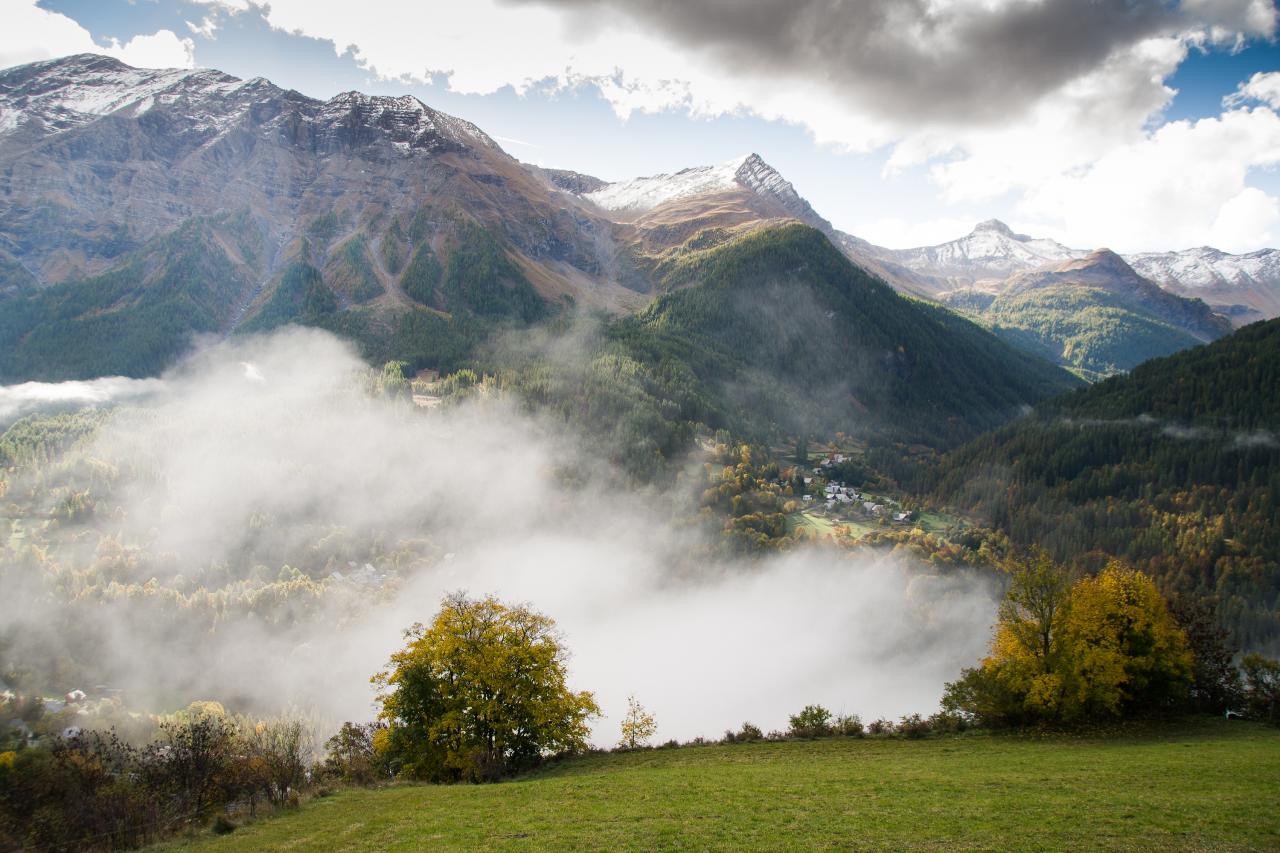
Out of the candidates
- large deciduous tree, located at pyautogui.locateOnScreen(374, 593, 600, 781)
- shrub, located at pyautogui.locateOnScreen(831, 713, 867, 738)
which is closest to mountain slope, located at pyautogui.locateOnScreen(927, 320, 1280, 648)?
shrub, located at pyautogui.locateOnScreen(831, 713, 867, 738)

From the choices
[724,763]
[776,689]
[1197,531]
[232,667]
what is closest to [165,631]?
[232,667]

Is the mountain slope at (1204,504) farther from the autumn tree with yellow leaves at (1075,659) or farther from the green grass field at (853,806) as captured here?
the green grass field at (853,806)

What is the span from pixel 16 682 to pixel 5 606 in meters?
33.0

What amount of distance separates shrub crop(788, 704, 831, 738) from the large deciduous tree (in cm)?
1691

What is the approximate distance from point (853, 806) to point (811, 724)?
1101 inches

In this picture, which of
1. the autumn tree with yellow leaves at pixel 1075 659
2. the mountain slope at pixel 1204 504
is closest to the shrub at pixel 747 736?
the autumn tree with yellow leaves at pixel 1075 659

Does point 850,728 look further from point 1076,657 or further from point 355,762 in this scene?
point 355,762

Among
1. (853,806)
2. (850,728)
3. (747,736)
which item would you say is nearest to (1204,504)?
(850,728)

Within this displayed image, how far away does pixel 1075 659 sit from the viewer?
47750 millimetres

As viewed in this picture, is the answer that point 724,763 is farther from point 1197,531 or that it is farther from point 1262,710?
point 1197,531

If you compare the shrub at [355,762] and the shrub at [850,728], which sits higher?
the shrub at [355,762]

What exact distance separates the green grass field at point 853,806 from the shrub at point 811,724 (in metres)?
8.77

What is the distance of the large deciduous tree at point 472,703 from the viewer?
4734cm

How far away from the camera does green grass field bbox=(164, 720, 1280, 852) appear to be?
2353cm
